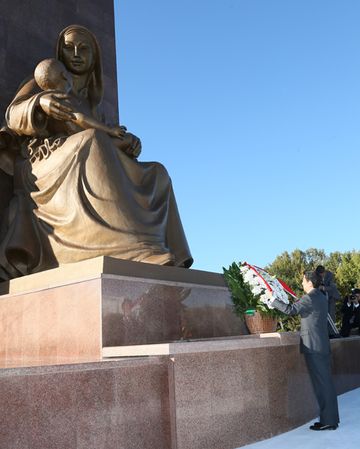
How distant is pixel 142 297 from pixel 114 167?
1.64m

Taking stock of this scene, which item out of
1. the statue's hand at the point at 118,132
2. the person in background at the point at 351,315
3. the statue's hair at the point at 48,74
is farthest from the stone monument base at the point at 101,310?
the person in background at the point at 351,315

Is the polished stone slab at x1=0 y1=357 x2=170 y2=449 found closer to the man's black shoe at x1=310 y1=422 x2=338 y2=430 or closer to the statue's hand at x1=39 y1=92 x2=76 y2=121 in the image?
the man's black shoe at x1=310 y1=422 x2=338 y2=430

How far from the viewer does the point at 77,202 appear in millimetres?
5656

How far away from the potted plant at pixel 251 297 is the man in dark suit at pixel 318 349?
1.13ft

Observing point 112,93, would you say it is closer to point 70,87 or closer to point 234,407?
point 70,87

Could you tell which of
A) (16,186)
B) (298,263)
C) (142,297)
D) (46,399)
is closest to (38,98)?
(16,186)

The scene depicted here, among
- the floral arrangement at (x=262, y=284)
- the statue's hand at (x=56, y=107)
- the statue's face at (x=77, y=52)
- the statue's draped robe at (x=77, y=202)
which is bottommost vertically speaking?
the floral arrangement at (x=262, y=284)

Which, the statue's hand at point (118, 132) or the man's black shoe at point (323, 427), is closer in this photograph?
the man's black shoe at point (323, 427)

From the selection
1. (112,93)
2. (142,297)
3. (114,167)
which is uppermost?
(112,93)

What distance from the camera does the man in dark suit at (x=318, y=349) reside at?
15.3ft

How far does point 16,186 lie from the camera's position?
6.58 m

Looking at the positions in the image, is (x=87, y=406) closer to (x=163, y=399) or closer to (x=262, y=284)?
(x=163, y=399)

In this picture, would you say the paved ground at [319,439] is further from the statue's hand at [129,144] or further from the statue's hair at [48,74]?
the statue's hair at [48,74]

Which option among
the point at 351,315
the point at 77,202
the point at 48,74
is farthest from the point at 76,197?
the point at 351,315
